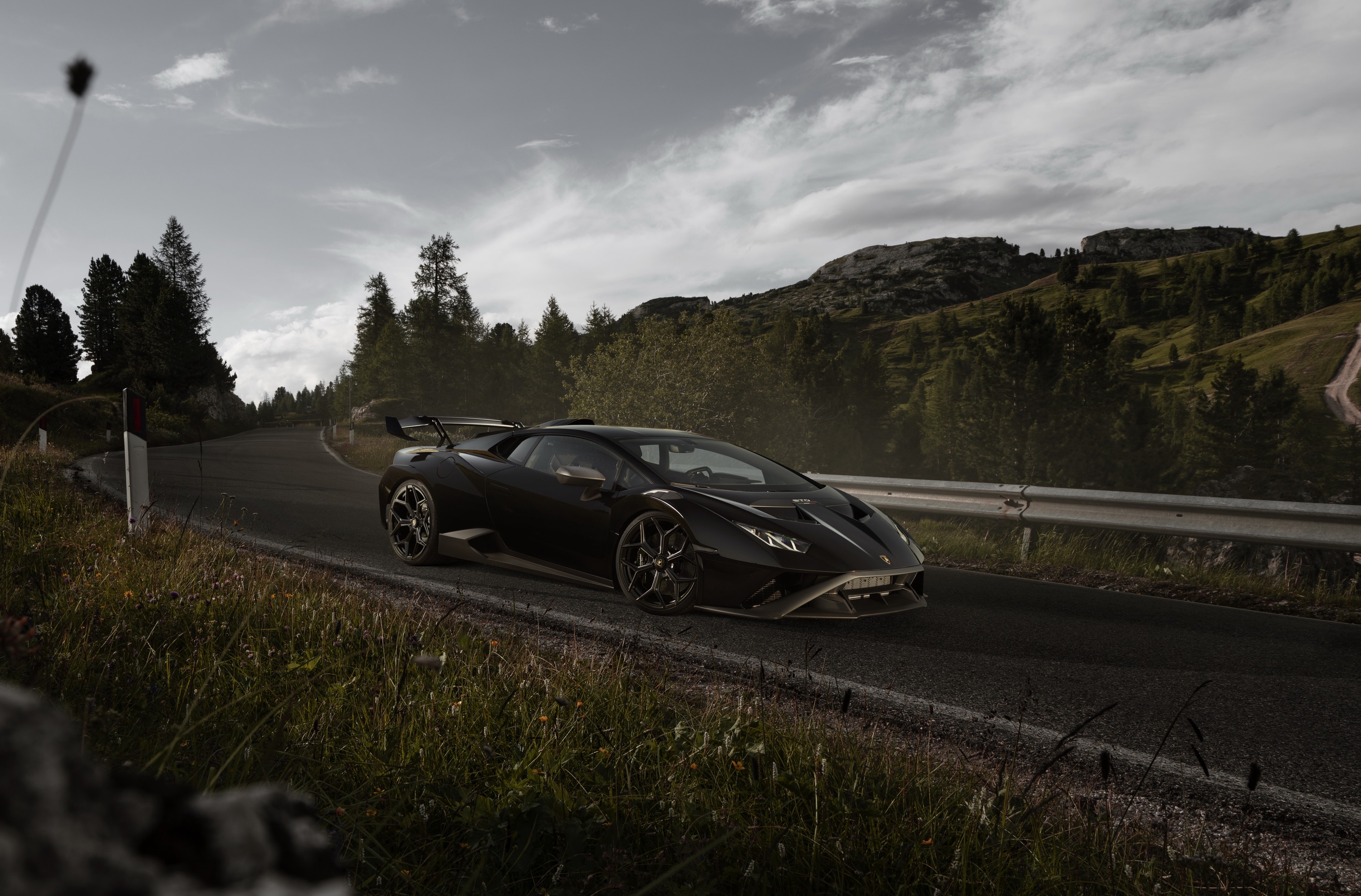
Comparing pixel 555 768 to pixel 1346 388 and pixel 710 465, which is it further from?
pixel 1346 388

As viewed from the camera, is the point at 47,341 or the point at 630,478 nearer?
the point at 630,478

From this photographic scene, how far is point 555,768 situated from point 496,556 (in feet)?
12.0

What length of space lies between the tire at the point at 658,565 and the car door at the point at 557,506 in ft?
0.47

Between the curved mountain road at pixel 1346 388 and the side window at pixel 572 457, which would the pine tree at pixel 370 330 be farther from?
the curved mountain road at pixel 1346 388

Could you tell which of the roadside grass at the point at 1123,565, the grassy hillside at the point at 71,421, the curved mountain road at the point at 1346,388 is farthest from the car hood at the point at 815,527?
the curved mountain road at the point at 1346,388

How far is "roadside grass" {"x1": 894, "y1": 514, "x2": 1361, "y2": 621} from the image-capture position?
631 centimetres

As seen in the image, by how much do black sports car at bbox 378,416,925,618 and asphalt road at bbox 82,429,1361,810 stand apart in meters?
0.22

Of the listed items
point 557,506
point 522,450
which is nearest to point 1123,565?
point 557,506

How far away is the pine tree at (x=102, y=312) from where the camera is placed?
218 feet

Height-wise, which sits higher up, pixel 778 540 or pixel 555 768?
pixel 778 540

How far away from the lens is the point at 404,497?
678 centimetres

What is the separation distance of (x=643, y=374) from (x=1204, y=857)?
120 ft

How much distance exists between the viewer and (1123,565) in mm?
7418

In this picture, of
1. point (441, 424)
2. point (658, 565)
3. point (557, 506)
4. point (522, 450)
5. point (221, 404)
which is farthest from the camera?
point (221, 404)
